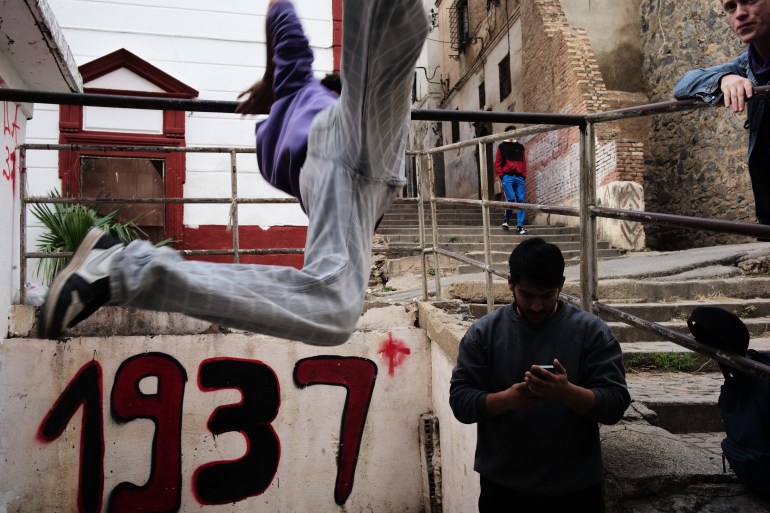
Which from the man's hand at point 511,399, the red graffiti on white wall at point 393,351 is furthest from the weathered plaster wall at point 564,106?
the man's hand at point 511,399

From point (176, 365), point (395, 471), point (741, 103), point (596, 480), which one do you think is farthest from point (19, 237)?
point (741, 103)

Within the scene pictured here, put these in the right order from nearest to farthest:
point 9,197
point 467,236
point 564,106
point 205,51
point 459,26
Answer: point 9,197 → point 205,51 → point 467,236 → point 564,106 → point 459,26

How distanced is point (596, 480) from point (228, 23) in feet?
25.6

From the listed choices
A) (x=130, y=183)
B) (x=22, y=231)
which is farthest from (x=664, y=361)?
(x=130, y=183)

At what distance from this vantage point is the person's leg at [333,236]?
4.56 ft

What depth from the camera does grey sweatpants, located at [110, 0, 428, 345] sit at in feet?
4.57

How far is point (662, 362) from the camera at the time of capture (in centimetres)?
388

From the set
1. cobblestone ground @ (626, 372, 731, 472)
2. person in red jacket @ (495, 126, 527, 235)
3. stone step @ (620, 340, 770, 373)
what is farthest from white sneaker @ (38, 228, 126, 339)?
person in red jacket @ (495, 126, 527, 235)

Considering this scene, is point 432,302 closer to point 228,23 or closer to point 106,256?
point 106,256

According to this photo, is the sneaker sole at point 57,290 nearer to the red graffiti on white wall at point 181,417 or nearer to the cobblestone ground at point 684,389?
the cobblestone ground at point 684,389

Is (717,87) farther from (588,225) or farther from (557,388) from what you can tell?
(557,388)

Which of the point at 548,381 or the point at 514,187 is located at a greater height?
the point at 514,187

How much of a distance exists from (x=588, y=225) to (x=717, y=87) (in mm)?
859

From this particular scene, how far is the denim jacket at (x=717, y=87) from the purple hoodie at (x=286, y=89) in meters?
1.10
